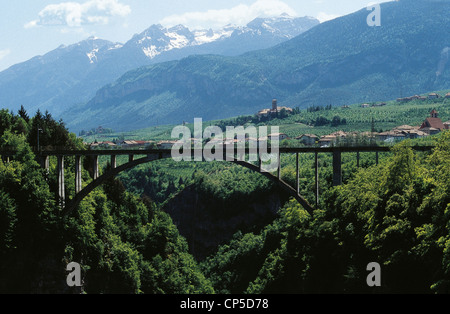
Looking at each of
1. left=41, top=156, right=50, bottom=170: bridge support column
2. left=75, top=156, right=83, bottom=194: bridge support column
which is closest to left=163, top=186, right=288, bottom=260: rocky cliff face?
left=75, top=156, right=83, bottom=194: bridge support column

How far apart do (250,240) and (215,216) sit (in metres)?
18.4

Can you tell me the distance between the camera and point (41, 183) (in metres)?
52.3

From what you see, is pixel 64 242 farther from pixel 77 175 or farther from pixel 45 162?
pixel 45 162

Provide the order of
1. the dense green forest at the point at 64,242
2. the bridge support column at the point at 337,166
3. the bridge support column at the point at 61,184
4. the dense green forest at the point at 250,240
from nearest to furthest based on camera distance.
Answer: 1. the dense green forest at the point at 250,240
2. the dense green forest at the point at 64,242
3. the bridge support column at the point at 337,166
4. the bridge support column at the point at 61,184

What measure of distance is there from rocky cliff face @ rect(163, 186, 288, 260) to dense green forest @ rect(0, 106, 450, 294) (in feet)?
36.4

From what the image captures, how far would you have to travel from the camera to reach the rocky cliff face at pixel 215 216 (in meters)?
87.1

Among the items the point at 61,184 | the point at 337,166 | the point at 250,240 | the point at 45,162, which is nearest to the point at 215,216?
the point at 250,240

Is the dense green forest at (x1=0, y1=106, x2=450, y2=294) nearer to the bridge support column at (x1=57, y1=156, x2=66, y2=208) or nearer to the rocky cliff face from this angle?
the bridge support column at (x1=57, y1=156, x2=66, y2=208)

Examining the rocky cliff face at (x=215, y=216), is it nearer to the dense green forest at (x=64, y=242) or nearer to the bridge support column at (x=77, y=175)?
the dense green forest at (x=64, y=242)

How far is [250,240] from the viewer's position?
253 ft

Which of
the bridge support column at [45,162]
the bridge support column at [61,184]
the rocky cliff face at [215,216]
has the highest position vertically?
the bridge support column at [45,162]

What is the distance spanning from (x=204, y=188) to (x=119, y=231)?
40.6 metres

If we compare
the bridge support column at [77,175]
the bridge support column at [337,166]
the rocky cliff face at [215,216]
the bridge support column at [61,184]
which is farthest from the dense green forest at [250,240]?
the rocky cliff face at [215,216]

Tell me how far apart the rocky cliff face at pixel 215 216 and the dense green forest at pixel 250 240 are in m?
11.1
